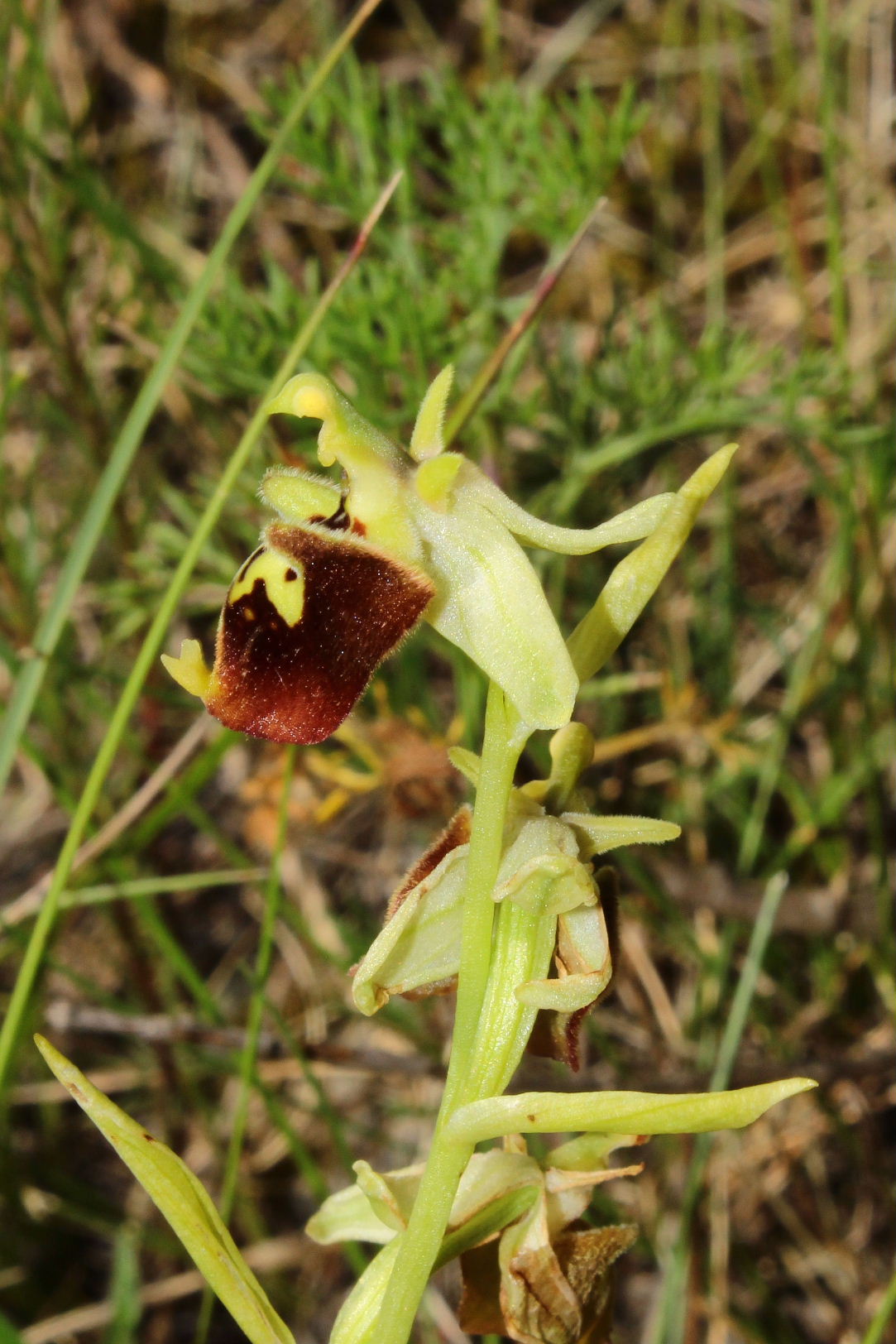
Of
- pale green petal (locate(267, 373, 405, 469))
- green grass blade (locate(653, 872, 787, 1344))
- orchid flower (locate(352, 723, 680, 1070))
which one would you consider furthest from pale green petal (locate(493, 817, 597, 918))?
green grass blade (locate(653, 872, 787, 1344))

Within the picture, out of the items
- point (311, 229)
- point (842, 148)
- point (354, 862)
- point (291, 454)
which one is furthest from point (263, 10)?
point (354, 862)

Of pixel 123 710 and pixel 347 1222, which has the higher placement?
pixel 123 710

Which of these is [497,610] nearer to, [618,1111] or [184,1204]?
[618,1111]

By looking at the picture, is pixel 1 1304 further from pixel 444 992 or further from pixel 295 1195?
pixel 444 992

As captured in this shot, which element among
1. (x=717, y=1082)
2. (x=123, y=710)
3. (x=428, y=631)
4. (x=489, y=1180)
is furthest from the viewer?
(x=428, y=631)

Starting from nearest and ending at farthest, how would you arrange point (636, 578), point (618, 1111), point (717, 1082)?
point (618, 1111) < point (636, 578) < point (717, 1082)

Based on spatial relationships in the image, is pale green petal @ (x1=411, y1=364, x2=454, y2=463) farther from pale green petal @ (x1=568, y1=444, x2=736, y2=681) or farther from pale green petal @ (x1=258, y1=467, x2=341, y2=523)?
pale green petal @ (x1=568, y1=444, x2=736, y2=681)

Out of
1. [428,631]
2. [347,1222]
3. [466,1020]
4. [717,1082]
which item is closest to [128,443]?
[428,631]
